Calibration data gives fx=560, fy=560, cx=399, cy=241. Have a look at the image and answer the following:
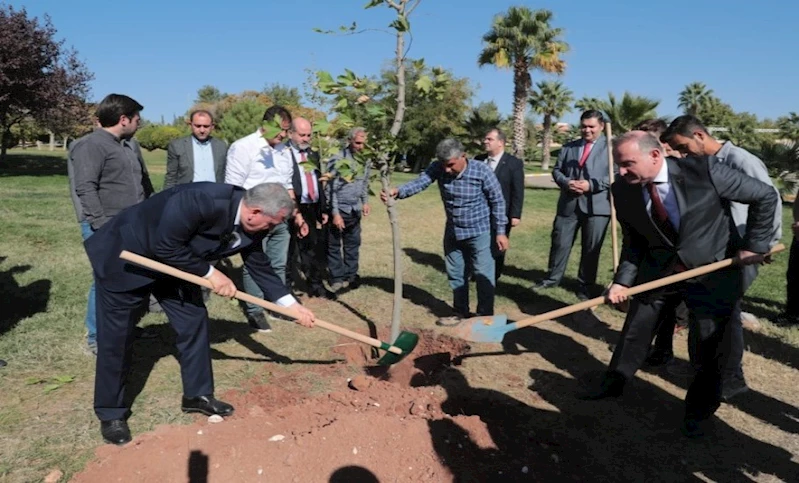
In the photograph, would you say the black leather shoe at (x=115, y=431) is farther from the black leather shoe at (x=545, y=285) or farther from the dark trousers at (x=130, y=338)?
the black leather shoe at (x=545, y=285)

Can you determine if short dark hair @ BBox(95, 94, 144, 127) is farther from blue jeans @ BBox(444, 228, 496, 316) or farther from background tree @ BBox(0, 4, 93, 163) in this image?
background tree @ BBox(0, 4, 93, 163)

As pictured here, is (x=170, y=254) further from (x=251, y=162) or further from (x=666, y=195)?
(x=666, y=195)

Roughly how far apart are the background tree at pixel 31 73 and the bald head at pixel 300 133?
18467 mm

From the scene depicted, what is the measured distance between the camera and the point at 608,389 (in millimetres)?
4203

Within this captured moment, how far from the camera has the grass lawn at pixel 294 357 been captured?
140 inches

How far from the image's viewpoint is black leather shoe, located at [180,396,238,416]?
3.76 metres

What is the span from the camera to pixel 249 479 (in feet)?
9.82

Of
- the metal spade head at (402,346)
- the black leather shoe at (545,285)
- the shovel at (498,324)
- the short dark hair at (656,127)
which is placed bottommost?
the black leather shoe at (545,285)

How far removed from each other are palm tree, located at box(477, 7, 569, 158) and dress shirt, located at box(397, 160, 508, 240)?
24165mm

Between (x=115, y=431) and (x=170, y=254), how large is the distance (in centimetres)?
118

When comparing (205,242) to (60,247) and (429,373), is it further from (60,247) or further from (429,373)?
(60,247)

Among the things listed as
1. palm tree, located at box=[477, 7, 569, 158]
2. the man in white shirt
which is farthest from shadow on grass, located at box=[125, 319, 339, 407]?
palm tree, located at box=[477, 7, 569, 158]

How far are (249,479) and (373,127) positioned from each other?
250 centimetres

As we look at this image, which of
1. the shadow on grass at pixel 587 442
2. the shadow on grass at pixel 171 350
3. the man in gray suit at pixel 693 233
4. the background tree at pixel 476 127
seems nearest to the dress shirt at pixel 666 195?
the man in gray suit at pixel 693 233
